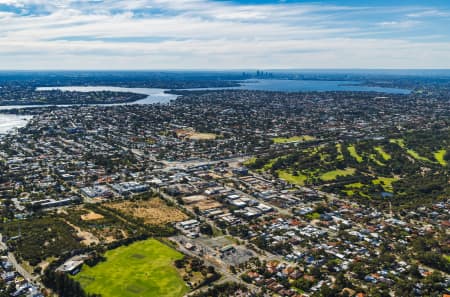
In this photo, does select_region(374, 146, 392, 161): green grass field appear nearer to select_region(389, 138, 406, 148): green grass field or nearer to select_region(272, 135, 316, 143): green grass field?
select_region(389, 138, 406, 148): green grass field

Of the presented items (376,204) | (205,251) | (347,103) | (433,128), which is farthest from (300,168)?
(347,103)

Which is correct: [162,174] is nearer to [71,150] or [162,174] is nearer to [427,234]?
[71,150]

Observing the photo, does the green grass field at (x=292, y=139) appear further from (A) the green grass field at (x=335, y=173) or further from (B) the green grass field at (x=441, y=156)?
(B) the green grass field at (x=441, y=156)

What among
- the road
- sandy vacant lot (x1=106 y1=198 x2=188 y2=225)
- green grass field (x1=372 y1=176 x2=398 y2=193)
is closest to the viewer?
the road

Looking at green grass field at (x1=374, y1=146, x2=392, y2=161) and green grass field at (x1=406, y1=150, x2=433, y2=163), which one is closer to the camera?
green grass field at (x1=406, y1=150, x2=433, y2=163)

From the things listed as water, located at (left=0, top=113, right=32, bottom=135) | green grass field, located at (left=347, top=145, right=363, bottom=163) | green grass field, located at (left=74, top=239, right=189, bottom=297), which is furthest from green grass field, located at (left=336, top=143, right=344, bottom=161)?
water, located at (left=0, top=113, right=32, bottom=135)

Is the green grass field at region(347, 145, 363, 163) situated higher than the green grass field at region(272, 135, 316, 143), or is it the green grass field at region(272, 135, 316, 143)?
the green grass field at region(272, 135, 316, 143)

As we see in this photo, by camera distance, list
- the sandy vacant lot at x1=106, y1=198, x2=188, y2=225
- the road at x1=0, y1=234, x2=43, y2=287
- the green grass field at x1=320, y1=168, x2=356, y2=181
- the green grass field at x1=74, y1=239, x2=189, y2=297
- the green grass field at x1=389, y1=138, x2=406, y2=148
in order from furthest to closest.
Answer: the green grass field at x1=389, y1=138, x2=406, y2=148 → the green grass field at x1=320, y1=168, x2=356, y2=181 → the sandy vacant lot at x1=106, y1=198, x2=188, y2=225 → the road at x1=0, y1=234, x2=43, y2=287 → the green grass field at x1=74, y1=239, x2=189, y2=297
